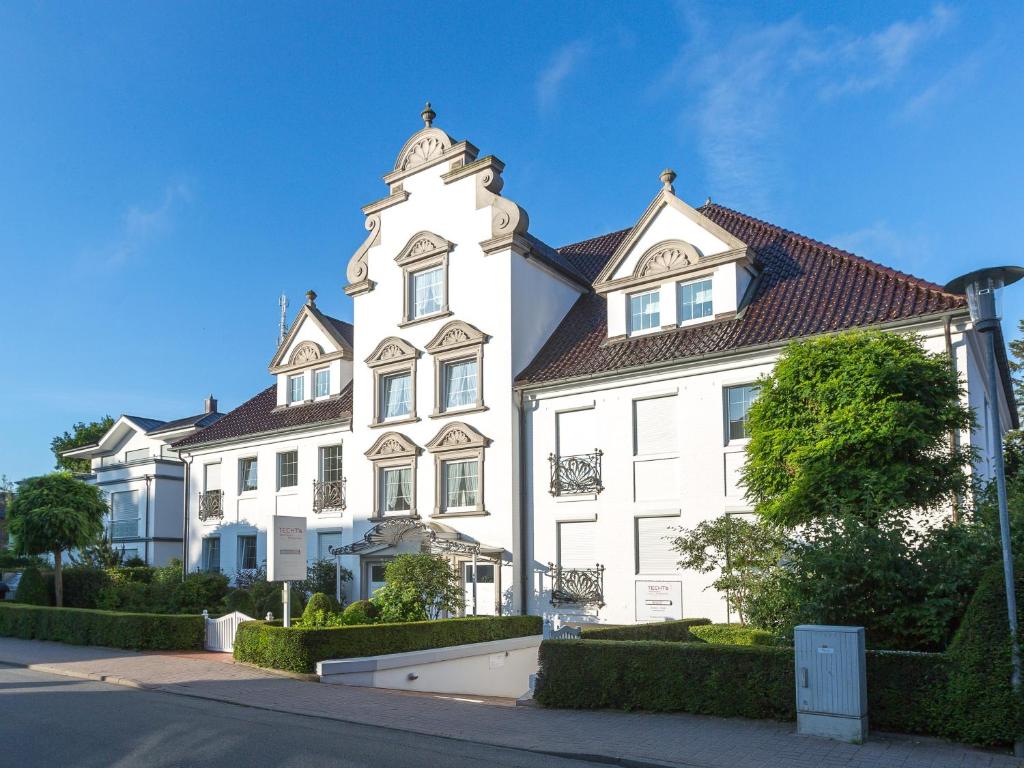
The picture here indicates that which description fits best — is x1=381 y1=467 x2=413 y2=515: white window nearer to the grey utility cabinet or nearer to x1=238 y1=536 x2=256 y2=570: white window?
x1=238 y1=536 x2=256 y2=570: white window

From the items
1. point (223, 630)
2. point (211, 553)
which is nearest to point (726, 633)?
point (223, 630)

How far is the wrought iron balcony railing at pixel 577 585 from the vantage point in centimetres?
2275

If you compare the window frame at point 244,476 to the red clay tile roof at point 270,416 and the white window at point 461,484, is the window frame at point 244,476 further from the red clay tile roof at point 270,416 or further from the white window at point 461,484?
the white window at point 461,484

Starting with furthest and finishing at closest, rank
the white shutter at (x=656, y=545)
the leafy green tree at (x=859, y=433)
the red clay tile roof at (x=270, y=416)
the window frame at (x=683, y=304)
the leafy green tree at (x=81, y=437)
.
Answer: the leafy green tree at (x=81, y=437)
the red clay tile roof at (x=270, y=416)
the window frame at (x=683, y=304)
the white shutter at (x=656, y=545)
the leafy green tree at (x=859, y=433)

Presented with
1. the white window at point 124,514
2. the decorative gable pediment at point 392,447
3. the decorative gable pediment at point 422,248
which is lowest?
the white window at point 124,514

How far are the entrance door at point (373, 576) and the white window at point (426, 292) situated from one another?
7.83 metres

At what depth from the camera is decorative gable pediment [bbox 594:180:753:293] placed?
23.0 meters

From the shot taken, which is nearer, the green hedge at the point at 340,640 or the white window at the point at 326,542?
the green hedge at the point at 340,640

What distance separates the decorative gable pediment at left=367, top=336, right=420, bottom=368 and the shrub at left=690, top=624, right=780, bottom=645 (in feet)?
42.7

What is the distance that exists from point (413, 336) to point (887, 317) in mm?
14108

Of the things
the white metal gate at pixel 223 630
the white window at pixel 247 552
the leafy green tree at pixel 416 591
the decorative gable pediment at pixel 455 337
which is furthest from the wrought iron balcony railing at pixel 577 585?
the white window at pixel 247 552

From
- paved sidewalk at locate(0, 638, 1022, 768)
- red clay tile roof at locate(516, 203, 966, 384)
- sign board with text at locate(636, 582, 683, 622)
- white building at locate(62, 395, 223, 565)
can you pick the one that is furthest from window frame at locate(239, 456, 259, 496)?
sign board with text at locate(636, 582, 683, 622)

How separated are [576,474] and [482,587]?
14.2 ft

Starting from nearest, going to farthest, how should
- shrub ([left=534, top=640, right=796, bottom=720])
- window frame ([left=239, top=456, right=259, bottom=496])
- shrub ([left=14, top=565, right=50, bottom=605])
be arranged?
shrub ([left=534, top=640, right=796, bottom=720]), shrub ([left=14, top=565, right=50, bottom=605]), window frame ([left=239, top=456, right=259, bottom=496])
